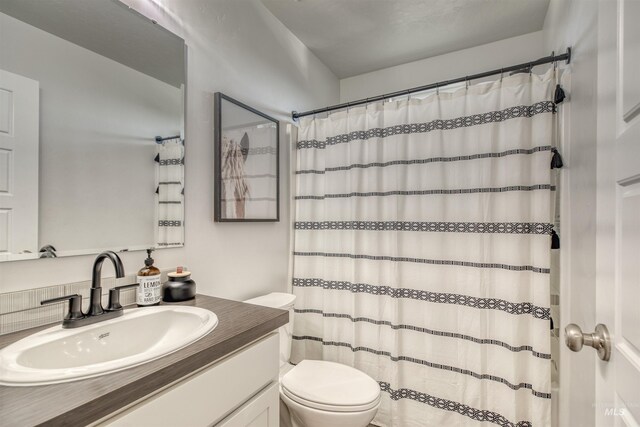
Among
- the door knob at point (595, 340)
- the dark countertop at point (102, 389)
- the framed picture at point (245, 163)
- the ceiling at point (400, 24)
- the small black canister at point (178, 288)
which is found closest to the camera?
the dark countertop at point (102, 389)

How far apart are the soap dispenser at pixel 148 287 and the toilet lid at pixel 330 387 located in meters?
0.80

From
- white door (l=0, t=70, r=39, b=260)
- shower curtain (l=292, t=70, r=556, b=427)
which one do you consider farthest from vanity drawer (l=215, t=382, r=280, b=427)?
shower curtain (l=292, t=70, r=556, b=427)

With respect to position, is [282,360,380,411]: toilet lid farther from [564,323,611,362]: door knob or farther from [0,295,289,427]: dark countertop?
[564,323,611,362]: door knob

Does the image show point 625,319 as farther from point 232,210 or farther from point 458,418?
point 232,210

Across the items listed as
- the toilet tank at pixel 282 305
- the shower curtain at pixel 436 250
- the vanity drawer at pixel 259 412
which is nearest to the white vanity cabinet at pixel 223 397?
the vanity drawer at pixel 259 412

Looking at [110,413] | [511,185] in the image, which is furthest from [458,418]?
[110,413]

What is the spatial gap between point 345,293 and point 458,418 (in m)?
0.89

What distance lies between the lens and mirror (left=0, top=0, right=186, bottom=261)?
86 cm

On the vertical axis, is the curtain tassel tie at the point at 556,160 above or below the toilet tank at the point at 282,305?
above

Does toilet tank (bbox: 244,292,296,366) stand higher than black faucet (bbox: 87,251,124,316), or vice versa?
black faucet (bbox: 87,251,124,316)

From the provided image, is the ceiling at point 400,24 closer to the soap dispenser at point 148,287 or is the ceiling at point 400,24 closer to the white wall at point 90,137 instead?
the white wall at point 90,137

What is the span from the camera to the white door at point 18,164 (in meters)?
0.83

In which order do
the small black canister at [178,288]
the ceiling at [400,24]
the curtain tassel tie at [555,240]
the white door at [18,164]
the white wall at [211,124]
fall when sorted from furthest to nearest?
the ceiling at [400,24], the curtain tassel tie at [555,240], the white wall at [211,124], the small black canister at [178,288], the white door at [18,164]

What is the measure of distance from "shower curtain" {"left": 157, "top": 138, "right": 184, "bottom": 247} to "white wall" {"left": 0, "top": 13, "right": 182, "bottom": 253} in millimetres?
34
